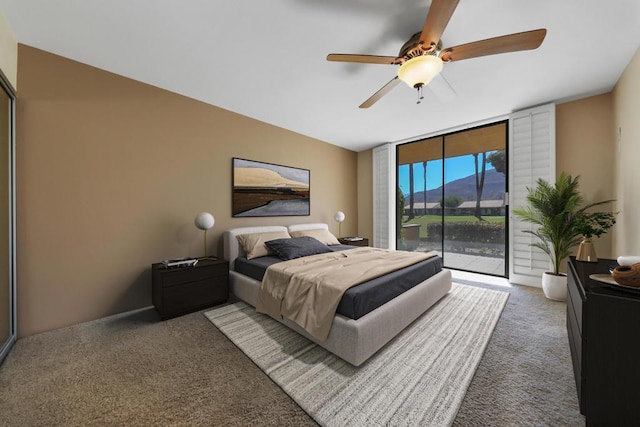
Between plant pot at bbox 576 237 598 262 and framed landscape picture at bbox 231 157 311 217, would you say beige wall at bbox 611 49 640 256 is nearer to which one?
plant pot at bbox 576 237 598 262

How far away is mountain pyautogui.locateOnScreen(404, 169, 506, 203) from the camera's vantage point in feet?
13.9

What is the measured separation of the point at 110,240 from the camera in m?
2.44

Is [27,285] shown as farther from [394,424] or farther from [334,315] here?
[394,424]

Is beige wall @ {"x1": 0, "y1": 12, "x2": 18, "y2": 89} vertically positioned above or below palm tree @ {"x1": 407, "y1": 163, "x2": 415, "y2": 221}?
above

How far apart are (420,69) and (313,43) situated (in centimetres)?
96

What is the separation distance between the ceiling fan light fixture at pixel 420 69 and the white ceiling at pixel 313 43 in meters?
0.35

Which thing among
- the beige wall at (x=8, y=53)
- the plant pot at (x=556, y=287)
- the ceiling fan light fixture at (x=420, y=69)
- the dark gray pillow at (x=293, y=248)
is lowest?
the plant pot at (x=556, y=287)

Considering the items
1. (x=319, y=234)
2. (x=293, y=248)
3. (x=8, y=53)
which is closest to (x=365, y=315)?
(x=293, y=248)

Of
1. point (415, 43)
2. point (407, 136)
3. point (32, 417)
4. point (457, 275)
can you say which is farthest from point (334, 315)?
point (407, 136)

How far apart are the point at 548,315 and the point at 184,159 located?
4579 millimetres

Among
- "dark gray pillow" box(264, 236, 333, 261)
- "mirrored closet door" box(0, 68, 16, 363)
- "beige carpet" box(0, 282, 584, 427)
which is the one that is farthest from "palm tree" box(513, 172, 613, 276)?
"mirrored closet door" box(0, 68, 16, 363)

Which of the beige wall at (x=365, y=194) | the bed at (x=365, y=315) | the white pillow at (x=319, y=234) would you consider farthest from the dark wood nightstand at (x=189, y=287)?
the beige wall at (x=365, y=194)

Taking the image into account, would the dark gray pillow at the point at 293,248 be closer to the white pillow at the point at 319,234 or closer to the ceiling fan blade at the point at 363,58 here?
the white pillow at the point at 319,234

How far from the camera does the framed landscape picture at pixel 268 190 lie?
3.49m
